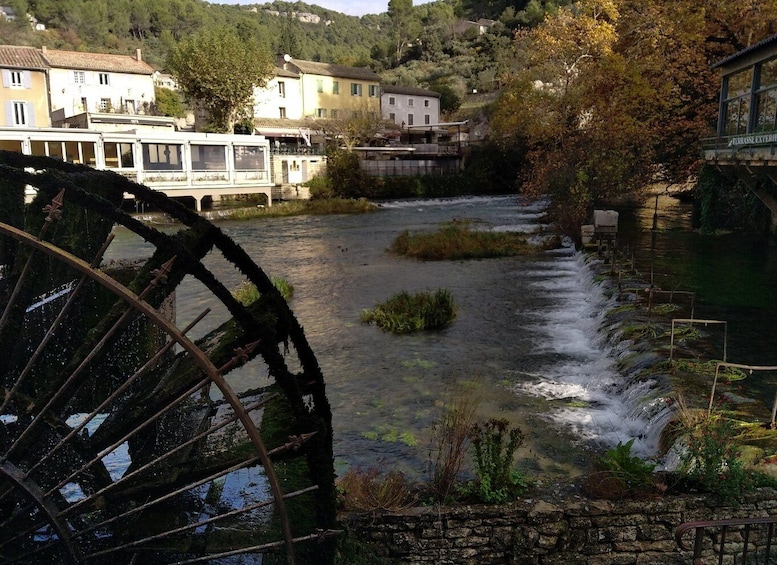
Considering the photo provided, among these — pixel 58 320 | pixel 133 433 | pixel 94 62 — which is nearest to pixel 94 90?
pixel 94 62

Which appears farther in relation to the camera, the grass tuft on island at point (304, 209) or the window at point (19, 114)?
the window at point (19, 114)

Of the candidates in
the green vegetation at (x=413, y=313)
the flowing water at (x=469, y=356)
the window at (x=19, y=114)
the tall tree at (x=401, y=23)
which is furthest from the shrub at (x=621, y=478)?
the tall tree at (x=401, y=23)

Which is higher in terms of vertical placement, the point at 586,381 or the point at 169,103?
the point at 169,103

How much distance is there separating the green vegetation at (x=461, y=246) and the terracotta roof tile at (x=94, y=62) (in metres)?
37.8

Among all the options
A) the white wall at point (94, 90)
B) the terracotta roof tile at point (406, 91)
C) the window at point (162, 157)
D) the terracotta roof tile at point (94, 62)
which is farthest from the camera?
the terracotta roof tile at point (406, 91)

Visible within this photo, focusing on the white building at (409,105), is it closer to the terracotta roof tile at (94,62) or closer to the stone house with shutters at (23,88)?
the terracotta roof tile at (94,62)

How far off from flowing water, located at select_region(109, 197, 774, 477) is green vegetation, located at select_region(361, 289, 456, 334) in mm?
341

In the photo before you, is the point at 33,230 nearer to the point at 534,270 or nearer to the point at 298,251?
the point at 534,270

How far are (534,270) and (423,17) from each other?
10690 centimetres

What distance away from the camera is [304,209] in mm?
43594

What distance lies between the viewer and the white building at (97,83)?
51.6 metres

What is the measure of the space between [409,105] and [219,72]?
2704 centimetres

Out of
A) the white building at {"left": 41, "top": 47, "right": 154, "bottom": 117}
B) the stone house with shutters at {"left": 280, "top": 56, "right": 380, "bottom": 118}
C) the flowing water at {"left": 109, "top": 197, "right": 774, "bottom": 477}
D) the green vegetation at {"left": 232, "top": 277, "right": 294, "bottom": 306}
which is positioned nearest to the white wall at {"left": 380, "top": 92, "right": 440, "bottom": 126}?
the stone house with shutters at {"left": 280, "top": 56, "right": 380, "bottom": 118}

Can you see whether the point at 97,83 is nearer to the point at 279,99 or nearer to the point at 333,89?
the point at 279,99
